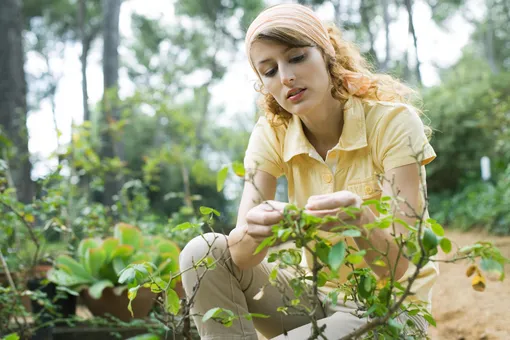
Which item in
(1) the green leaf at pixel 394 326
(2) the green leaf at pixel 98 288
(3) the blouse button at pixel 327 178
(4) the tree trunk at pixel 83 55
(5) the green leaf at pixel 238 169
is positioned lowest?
(2) the green leaf at pixel 98 288

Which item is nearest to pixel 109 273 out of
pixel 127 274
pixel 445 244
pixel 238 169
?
pixel 127 274

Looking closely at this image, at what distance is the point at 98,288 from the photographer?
2551mm

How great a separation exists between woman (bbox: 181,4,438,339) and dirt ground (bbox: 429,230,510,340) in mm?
895

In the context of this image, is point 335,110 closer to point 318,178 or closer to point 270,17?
point 318,178

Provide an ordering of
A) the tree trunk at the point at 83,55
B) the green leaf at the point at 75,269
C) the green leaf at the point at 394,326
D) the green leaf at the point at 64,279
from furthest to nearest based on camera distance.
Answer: the tree trunk at the point at 83,55, the green leaf at the point at 75,269, the green leaf at the point at 64,279, the green leaf at the point at 394,326

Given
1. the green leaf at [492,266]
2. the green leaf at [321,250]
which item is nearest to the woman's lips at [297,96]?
the green leaf at [321,250]

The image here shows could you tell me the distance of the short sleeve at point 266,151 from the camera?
1.71 m

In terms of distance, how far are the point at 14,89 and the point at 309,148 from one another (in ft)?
12.8

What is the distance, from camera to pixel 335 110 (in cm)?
169

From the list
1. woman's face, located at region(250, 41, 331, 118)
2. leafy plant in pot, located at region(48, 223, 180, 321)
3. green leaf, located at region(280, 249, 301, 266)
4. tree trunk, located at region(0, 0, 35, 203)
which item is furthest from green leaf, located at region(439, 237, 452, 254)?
tree trunk, located at region(0, 0, 35, 203)

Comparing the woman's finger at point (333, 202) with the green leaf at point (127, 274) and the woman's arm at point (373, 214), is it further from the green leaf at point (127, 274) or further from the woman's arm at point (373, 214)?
the green leaf at point (127, 274)

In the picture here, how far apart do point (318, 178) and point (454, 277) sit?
7.92 feet

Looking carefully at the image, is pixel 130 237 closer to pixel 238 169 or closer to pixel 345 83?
pixel 345 83

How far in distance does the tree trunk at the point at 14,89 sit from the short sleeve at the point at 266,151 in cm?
315
